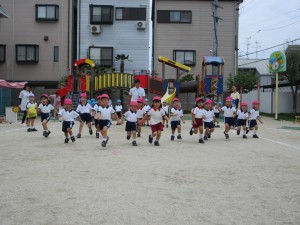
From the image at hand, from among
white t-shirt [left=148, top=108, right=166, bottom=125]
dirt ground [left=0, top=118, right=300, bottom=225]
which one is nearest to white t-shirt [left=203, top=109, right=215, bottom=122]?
white t-shirt [left=148, top=108, right=166, bottom=125]

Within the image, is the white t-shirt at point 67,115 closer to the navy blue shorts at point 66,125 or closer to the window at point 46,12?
the navy blue shorts at point 66,125

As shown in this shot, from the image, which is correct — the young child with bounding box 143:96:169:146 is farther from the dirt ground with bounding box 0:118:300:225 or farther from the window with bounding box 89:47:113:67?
the window with bounding box 89:47:113:67

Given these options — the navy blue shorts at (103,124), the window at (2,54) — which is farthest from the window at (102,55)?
the navy blue shorts at (103,124)

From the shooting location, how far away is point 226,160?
27.1 feet

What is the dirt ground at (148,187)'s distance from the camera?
13.9 feet

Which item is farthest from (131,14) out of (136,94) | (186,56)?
(136,94)

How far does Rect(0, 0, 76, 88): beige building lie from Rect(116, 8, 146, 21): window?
426 cm

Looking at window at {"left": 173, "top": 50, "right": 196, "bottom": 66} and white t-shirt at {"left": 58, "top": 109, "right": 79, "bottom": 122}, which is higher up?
window at {"left": 173, "top": 50, "right": 196, "bottom": 66}

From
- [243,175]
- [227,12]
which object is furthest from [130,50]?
[243,175]

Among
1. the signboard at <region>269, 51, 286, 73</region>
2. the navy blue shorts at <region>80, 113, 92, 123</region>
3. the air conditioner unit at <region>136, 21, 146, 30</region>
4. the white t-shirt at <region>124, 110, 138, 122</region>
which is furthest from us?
the air conditioner unit at <region>136, 21, 146, 30</region>

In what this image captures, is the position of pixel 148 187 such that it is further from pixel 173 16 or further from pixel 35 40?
pixel 35 40

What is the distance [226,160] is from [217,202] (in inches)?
140

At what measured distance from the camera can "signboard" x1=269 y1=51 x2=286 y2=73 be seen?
24969 millimetres

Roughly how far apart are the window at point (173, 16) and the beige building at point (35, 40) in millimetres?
7863
